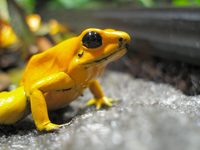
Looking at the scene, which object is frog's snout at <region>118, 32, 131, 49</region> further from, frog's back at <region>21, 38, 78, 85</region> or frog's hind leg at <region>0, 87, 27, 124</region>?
frog's hind leg at <region>0, 87, 27, 124</region>

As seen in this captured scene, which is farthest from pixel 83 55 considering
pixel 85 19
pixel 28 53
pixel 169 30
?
pixel 85 19

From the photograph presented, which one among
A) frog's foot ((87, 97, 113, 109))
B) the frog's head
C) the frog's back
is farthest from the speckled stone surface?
frog's foot ((87, 97, 113, 109))

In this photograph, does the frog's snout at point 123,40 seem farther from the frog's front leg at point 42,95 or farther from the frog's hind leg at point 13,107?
the frog's hind leg at point 13,107

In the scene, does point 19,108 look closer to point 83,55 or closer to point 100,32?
point 83,55

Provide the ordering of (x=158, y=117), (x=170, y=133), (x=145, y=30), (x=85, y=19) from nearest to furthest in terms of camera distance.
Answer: (x=170, y=133), (x=158, y=117), (x=145, y=30), (x=85, y=19)

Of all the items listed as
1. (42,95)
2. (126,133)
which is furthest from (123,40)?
(126,133)

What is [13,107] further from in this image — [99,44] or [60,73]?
[99,44]
